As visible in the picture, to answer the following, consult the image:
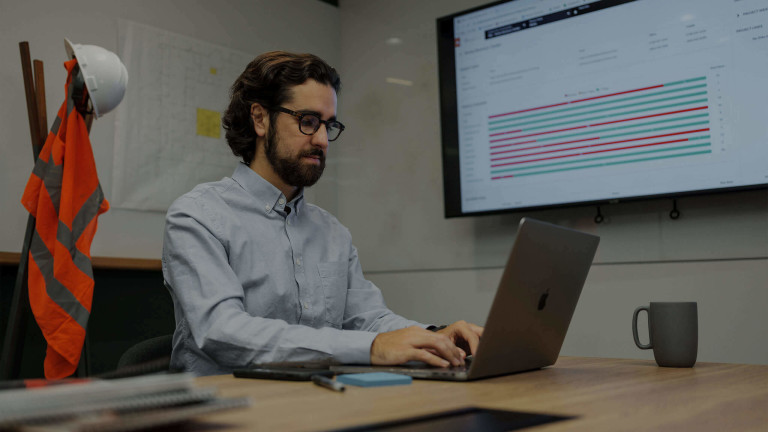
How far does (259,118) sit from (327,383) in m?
1.15

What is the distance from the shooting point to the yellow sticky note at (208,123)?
106 inches

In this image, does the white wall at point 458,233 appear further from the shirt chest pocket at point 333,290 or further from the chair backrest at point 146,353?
the chair backrest at point 146,353

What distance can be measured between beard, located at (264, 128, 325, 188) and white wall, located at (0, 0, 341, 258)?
3.01ft

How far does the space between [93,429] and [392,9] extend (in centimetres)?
290

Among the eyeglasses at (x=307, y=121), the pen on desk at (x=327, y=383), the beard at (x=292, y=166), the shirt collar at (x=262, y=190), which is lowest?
the pen on desk at (x=327, y=383)

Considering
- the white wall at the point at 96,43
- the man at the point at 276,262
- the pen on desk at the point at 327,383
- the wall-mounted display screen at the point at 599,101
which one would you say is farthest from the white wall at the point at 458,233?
the pen on desk at the point at 327,383

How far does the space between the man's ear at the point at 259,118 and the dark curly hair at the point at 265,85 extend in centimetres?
2

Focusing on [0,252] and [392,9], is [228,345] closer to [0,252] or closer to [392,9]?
[0,252]

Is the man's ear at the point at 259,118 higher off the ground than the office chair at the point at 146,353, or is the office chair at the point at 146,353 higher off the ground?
the man's ear at the point at 259,118

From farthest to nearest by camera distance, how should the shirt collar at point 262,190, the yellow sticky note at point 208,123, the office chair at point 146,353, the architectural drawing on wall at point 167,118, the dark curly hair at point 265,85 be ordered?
1. the yellow sticky note at point 208,123
2. the architectural drawing on wall at point 167,118
3. the dark curly hair at point 265,85
4. the shirt collar at point 262,190
5. the office chair at point 146,353

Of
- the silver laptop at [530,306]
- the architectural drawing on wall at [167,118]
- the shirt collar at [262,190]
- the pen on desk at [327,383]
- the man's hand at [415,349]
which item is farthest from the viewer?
the architectural drawing on wall at [167,118]

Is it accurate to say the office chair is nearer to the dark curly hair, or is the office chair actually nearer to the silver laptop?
the silver laptop

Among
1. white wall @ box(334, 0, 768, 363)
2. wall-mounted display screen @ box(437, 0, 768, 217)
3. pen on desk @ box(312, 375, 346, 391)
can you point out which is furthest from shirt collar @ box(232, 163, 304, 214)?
white wall @ box(334, 0, 768, 363)

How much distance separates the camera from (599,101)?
232 centimetres
